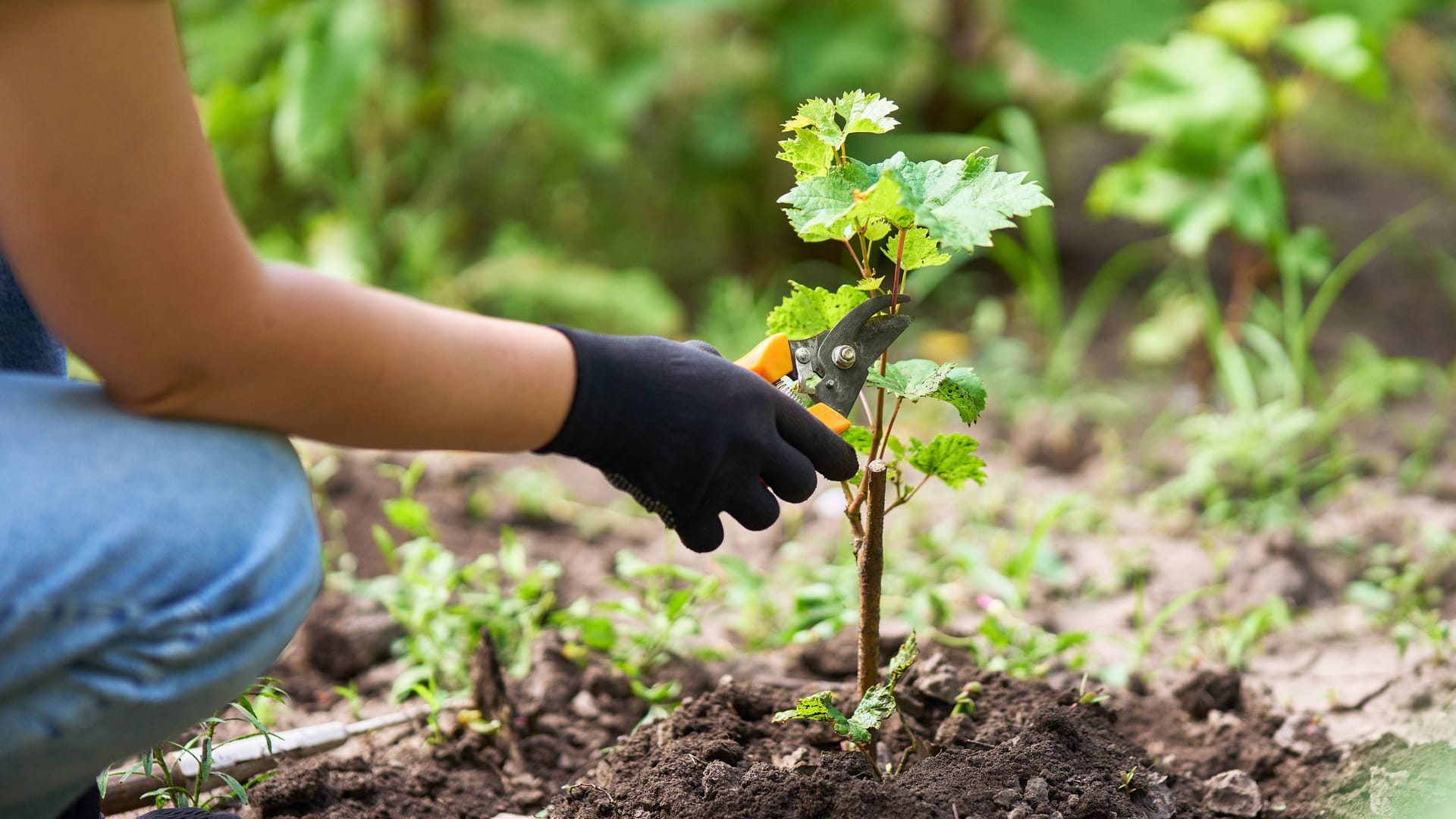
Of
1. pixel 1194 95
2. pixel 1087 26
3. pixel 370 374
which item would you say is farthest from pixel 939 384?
pixel 1087 26

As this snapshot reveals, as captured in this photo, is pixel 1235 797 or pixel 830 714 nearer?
pixel 830 714

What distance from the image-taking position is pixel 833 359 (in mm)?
1410

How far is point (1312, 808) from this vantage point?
150cm

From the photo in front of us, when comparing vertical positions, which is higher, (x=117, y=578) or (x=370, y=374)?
(x=370, y=374)

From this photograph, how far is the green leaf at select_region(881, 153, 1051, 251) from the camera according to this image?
1210mm

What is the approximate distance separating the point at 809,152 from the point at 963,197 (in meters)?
0.18

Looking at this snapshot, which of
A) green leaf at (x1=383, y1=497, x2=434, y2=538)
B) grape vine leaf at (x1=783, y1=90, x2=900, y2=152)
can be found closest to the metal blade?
grape vine leaf at (x1=783, y1=90, x2=900, y2=152)

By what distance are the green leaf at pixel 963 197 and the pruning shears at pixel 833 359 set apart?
148 mm

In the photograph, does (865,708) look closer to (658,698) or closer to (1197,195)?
(658,698)

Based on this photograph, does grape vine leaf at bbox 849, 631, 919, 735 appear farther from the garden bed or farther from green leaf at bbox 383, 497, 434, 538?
green leaf at bbox 383, 497, 434, 538

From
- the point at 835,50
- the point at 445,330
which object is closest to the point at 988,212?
the point at 445,330

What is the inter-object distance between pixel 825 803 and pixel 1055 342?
7.78ft

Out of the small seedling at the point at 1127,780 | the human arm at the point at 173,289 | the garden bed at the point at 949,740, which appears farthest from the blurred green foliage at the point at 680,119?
the human arm at the point at 173,289

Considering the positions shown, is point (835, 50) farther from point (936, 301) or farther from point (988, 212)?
point (988, 212)
